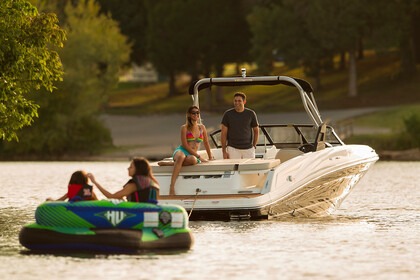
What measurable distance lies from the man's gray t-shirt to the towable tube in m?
6.86

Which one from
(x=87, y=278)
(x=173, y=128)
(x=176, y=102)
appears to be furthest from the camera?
(x=176, y=102)

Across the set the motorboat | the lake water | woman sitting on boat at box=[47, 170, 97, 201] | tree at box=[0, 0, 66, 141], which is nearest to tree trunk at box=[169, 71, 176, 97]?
the lake water

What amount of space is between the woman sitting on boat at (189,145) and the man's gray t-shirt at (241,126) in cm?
115

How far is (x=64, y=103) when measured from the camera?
224ft

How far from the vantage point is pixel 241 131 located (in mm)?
26656

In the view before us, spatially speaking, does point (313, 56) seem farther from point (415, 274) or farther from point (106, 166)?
point (415, 274)

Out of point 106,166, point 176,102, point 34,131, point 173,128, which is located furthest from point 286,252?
point 176,102

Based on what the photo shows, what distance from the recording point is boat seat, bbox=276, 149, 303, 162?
27562 mm

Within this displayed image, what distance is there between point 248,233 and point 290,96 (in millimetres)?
68851

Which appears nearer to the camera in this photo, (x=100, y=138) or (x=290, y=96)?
(x=100, y=138)

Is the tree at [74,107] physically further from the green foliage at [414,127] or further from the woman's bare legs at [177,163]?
the woman's bare legs at [177,163]

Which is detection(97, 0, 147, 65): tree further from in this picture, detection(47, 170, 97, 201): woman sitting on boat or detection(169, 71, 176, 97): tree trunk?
detection(47, 170, 97, 201): woman sitting on boat

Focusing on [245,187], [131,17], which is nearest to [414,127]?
[245,187]

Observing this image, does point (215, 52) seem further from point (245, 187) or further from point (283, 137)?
point (245, 187)
